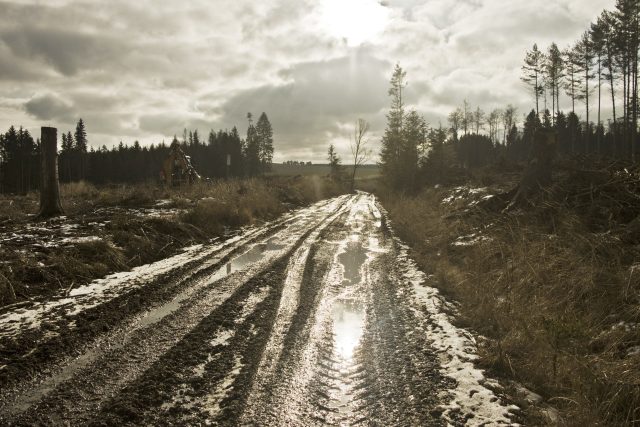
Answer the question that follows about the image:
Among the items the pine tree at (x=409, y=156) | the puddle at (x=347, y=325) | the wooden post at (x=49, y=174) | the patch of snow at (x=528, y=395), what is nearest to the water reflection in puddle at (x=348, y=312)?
the puddle at (x=347, y=325)

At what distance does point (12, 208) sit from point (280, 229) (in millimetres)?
8948

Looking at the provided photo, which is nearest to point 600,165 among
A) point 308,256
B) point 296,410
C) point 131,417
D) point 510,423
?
point 308,256

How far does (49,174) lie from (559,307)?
39.9 ft

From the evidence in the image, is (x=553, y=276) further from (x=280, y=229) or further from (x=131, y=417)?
(x=280, y=229)

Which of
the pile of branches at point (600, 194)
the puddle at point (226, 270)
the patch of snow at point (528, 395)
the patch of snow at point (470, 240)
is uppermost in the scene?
the pile of branches at point (600, 194)

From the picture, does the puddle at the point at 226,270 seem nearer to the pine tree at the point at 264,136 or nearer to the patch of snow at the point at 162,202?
the patch of snow at the point at 162,202

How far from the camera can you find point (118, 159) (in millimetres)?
82625

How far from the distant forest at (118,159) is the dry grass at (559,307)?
70.7m

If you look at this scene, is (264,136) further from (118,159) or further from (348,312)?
(348,312)

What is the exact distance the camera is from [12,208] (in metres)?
12.4

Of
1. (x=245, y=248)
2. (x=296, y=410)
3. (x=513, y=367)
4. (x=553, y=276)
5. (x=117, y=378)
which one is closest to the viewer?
(x=296, y=410)

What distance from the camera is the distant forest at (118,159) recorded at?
69500 millimetres

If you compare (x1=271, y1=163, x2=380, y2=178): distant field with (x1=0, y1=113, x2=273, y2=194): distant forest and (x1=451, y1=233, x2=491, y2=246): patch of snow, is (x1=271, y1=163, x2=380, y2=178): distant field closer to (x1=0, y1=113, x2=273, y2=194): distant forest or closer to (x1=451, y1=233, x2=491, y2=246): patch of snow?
(x1=0, y1=113, x2=273, y2=194): distant forest

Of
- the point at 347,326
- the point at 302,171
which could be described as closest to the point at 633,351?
the point at 347,326
